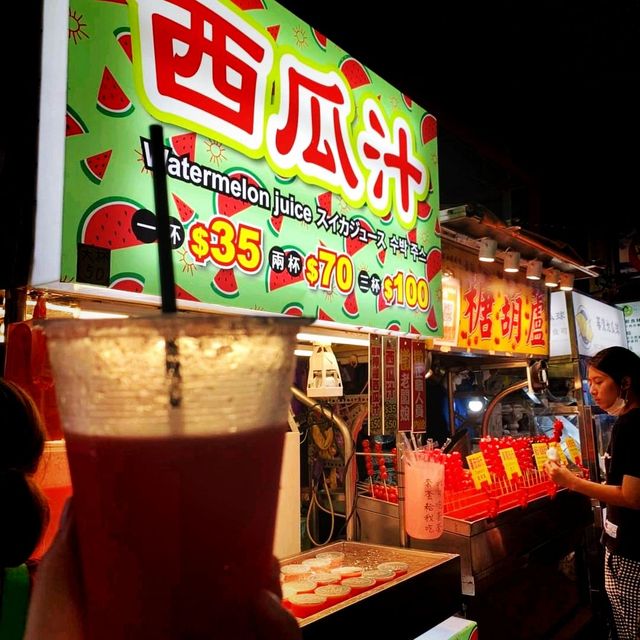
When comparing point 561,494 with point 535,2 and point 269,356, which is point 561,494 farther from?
point 269,356

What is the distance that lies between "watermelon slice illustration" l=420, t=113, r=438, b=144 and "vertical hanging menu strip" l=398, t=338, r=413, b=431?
57.2 inches

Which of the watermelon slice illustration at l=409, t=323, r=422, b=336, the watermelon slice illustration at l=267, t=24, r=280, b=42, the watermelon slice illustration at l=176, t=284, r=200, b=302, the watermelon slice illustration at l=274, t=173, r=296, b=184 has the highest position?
the watermelon slice illustration at l=267, t=24, r=280, b=42

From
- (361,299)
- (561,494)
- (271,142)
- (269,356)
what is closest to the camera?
(269,356)

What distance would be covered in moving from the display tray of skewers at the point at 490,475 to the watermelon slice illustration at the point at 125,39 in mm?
2767

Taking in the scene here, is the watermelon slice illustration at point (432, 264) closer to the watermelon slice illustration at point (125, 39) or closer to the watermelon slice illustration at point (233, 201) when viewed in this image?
the watermelon slice illustration at point (233, 201)

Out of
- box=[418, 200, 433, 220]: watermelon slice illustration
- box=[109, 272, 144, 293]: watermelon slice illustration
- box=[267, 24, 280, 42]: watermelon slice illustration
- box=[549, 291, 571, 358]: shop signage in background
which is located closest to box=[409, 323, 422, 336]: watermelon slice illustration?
box=[418, 200, 433, 220]: watermelon slice illustration

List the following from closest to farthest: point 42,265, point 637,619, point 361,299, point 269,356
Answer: point 269,356 < point 42,265 < point 361,299 < point 637,619

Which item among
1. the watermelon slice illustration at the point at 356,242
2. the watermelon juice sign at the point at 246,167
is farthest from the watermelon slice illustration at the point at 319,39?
the watermelon slice illustration at the point at 356,242

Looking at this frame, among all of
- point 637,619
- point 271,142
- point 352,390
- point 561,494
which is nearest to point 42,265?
point 271,142

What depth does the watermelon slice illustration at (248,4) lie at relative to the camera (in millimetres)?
2725

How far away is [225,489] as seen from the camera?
0.83 metres

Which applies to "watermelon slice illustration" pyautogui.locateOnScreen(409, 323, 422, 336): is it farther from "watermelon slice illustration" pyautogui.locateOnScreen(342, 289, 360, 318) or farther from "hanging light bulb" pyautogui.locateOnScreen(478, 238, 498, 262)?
"hanging light bulb" pyautogui.locateOnScreen(478, 238, 498, 262)

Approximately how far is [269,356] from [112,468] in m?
0.28

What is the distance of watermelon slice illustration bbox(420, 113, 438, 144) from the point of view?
4008 millimetres
